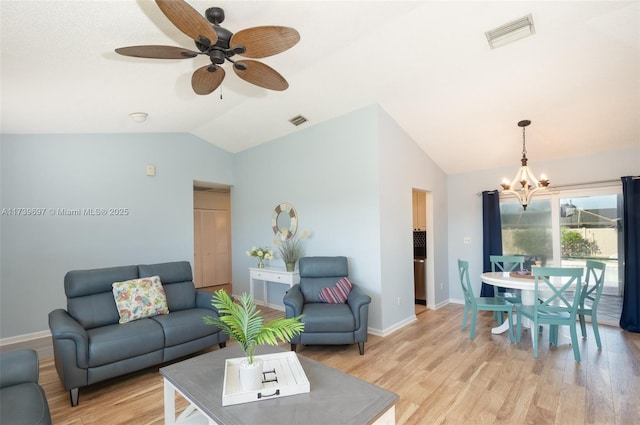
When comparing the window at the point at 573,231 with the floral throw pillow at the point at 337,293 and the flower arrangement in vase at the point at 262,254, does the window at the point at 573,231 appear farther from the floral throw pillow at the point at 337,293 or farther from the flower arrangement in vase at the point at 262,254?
the flower arrangement in vase at the point at 262,254

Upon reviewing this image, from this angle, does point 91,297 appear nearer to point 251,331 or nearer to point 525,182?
point 251,331

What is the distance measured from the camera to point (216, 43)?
6.35 feet

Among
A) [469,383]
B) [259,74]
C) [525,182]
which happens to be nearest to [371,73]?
[259,74]

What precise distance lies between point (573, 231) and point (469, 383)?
324cm

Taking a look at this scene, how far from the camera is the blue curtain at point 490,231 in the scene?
492 centimetres

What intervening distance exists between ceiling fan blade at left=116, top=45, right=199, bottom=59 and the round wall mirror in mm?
3163

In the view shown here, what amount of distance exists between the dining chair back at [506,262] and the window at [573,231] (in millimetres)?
373

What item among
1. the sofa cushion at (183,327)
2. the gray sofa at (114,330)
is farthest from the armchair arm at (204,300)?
the sofa cushion at (183,327)

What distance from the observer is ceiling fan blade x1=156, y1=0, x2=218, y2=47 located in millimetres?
1502

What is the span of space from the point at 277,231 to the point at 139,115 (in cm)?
254

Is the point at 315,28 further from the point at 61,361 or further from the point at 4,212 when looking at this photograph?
the point at 4,212

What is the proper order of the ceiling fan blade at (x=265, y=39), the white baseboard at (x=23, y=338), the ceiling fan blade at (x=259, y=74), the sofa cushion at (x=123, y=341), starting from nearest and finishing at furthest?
the ceiling fan blade at (x=265, y=39) < the ceiling fan blade at (x=259, y=74) < the sofa cushion at (x=123, y=341) < the white baseboard at (x=23, y=338)

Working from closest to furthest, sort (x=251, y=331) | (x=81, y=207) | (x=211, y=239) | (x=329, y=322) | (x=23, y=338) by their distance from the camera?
(x=251, y=331) < (x=329, y=322) < (x=23, y=338) < (x=81, y=207) < (x=211, y=239)

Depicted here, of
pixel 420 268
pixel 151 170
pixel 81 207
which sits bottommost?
pixel 420 268
